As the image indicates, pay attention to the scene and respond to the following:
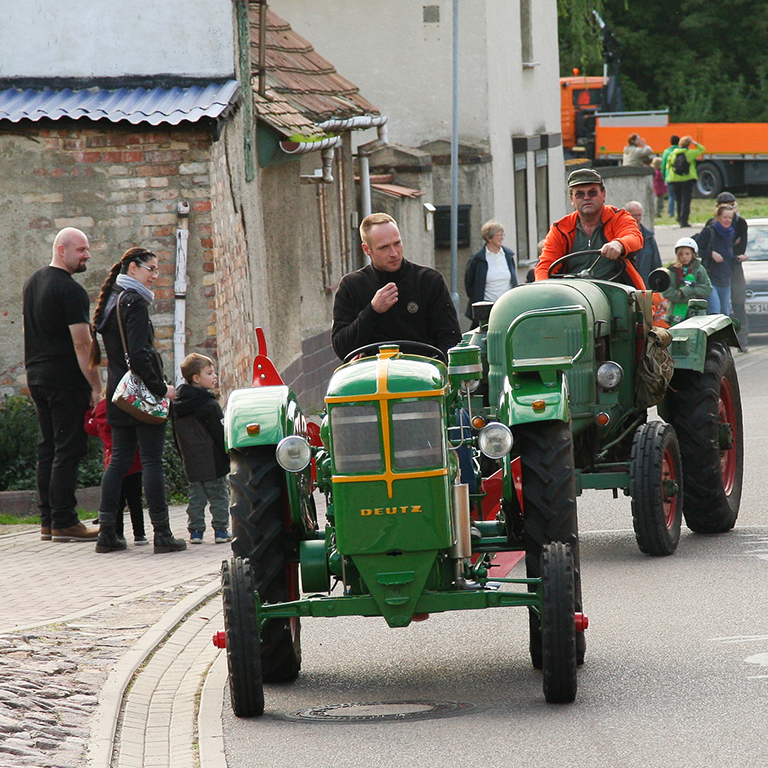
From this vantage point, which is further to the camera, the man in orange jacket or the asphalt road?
the man in orange jacket

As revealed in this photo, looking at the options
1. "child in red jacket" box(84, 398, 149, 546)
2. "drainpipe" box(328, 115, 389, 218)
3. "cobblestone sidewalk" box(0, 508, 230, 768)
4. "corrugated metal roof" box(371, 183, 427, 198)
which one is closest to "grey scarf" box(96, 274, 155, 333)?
"child in red jacket" box(84, 398, 149, 546)

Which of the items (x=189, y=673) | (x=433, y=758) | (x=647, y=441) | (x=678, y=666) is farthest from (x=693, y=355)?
(x=433, y=758)

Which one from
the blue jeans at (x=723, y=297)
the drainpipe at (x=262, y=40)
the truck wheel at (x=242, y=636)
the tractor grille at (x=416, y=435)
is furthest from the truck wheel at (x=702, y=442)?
the blue jeans at (x=723, y=297)

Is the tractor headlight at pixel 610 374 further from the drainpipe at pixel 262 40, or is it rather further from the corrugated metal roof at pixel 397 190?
the corrugated metal roof at pixel 397 190

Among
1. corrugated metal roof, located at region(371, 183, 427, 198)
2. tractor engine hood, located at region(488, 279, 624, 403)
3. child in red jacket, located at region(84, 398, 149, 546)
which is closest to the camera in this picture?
tractor engine hood, located at region(488, 279, 624, 403)

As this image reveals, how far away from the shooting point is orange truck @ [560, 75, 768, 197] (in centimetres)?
4359

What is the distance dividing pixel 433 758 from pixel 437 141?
1862 cm

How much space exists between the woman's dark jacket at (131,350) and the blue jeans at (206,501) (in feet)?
2.15

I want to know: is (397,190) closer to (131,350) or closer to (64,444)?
(64,444)

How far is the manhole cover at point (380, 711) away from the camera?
6.11 meters

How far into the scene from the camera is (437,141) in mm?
23422

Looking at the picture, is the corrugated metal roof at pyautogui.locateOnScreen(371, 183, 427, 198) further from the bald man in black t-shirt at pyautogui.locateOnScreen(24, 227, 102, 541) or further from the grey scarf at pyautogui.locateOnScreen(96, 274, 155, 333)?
the grey scarf at pyautogui.locateOnScreen(96, 274, 155, 333)

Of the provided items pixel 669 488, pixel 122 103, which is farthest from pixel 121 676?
pixel 122 103

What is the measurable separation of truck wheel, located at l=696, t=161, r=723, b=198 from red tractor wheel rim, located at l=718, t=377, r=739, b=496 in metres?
35.5
